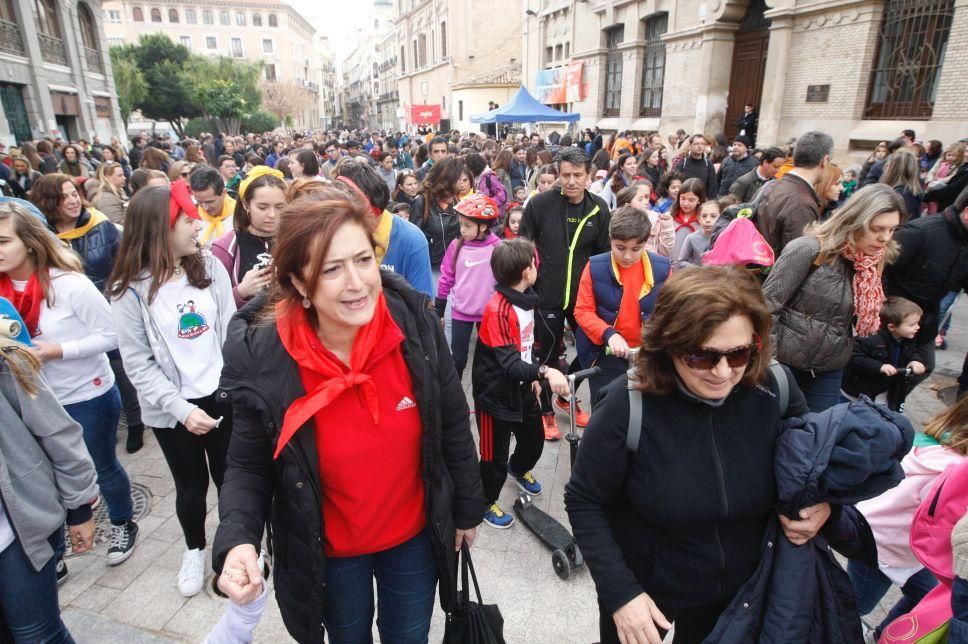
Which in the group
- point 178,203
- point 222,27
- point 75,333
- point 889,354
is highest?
point 222,27

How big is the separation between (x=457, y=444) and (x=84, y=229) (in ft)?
13.4

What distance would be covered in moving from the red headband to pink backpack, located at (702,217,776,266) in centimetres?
344

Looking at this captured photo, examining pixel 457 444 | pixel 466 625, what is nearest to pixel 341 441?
pixel 457 444

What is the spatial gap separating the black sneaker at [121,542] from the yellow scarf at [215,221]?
2.15 metres

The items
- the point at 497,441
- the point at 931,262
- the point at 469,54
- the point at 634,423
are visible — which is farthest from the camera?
the point at 469,54

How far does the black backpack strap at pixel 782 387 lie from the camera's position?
179 centimetres

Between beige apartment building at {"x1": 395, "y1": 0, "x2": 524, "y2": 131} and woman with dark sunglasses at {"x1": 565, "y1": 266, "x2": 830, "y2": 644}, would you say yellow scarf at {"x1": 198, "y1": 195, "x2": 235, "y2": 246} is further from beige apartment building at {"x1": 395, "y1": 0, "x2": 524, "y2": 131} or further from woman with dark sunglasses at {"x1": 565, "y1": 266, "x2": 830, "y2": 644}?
beige apartment building at {"x1": 395, "y1": 0, "x2": 524, "y2": 131}

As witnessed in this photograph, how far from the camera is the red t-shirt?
1.75 metres

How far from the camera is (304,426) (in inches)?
66.6

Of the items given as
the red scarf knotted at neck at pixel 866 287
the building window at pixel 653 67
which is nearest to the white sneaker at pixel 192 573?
Result: the red scarf knotted at neck at pixel 866 287

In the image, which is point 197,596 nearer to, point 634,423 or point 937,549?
point 634,423

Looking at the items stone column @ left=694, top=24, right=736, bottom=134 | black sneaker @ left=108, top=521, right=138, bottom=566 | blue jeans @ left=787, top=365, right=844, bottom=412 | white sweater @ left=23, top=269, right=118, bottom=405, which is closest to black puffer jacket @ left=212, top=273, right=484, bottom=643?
white sweater @ left=23, top=269, right=118, bottom=405

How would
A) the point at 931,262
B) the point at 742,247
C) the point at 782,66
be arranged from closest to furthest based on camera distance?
the point at 931,262
the point at 742,247
the point at 782,66

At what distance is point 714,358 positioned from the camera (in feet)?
5.42
